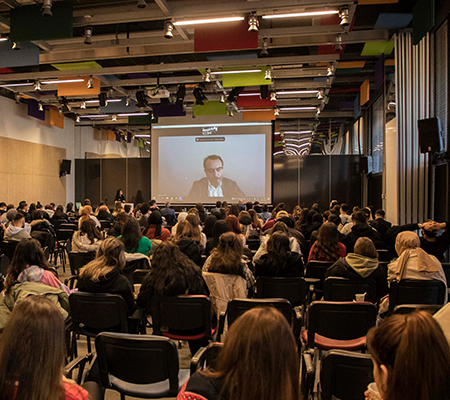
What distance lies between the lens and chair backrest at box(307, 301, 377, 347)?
2.86 m

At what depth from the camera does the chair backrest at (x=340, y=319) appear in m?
2.86

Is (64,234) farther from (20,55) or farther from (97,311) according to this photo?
(97,311)

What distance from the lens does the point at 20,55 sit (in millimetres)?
7891

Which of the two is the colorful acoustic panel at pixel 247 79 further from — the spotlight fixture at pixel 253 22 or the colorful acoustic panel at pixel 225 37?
the spotlight fixture at pixel 253 22

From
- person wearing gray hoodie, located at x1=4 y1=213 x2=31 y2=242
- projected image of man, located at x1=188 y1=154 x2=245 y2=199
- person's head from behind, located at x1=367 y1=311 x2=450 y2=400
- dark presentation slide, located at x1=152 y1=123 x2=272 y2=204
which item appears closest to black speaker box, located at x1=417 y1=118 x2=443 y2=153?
person's head from behind, located at x1=367 y1=311 x2=450 y2=400

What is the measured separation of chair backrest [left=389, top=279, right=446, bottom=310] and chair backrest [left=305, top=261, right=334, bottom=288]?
1.01 metres

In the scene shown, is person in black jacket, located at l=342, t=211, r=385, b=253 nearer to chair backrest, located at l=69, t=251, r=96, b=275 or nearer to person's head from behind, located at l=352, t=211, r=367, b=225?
person's head from behind, located at l=352, t=211, r=367, b=225

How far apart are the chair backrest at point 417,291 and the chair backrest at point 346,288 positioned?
0.21 metres

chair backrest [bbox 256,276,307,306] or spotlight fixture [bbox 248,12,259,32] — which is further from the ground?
spotlight fixture [bbox 248,12,259,32]

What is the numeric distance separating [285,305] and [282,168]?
13051 mm

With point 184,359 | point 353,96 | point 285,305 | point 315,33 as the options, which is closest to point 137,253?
point 184,359

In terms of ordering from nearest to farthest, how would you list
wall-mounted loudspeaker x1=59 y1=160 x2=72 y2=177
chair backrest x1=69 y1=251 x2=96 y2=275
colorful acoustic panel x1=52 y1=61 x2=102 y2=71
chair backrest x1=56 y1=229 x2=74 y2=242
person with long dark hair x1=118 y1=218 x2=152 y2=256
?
person with long dark hair x1=118 y1=218 x2=152 y2=256 < chair backrest x1=69 y1=251 x2=96 y2=275 < chair backrest x1=56 y1=229 x2=74 y2=242 < colorful acoustic panel x1=52 y1=61 x2=102 y2=71 < wall-mounted loudspeaker x1=59 y1=160 x2=72 y2=177

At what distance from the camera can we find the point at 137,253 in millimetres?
4566

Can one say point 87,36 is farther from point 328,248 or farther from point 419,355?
point 419,355
